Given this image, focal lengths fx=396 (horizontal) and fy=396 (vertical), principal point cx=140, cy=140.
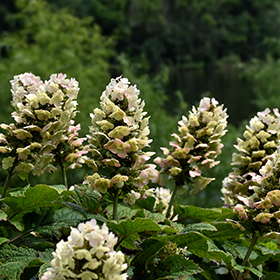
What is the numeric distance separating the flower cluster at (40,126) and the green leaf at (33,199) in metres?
0.10

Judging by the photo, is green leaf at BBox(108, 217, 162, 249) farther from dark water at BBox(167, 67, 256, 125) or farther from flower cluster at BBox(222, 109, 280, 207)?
dark water at BBox(167, 67, 256, 125)

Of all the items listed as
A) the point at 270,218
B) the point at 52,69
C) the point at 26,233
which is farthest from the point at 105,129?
the point at 52,69

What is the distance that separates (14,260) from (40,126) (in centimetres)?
36

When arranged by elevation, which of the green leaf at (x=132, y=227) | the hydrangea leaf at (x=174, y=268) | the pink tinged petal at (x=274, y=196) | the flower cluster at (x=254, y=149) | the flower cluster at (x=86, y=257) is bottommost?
the flower cluster at (x=86, y=257)

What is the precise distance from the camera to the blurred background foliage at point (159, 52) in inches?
310

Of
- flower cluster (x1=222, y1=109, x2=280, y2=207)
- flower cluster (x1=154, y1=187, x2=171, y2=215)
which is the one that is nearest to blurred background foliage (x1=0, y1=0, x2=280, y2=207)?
flower cluster (x1=154, y1=187, x2=171, y2=215)

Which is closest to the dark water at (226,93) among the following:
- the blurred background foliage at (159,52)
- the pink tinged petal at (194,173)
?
the blurred background foliage at (159,52)

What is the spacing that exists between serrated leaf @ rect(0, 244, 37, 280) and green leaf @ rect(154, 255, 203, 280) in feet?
1.00

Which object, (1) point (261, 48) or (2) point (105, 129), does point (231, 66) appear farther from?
(2) point (105, 129)

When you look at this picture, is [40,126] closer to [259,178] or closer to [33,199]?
[33,199]

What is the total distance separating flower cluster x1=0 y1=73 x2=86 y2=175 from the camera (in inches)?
42.1

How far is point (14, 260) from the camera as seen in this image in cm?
95

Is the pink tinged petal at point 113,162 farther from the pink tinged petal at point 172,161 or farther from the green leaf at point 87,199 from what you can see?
the pink tinged petal at point 172,161

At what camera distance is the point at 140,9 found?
51.5 meters
